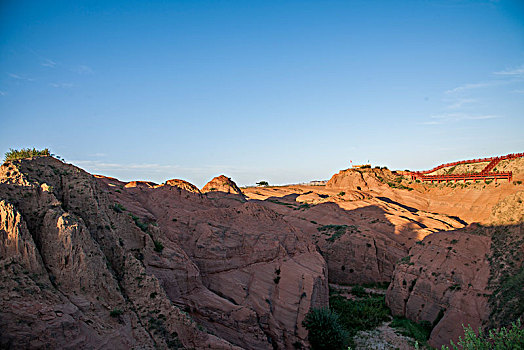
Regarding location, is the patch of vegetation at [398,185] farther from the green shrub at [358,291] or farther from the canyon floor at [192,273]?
the green shrub at [358,291]

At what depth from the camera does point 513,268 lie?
19016mm

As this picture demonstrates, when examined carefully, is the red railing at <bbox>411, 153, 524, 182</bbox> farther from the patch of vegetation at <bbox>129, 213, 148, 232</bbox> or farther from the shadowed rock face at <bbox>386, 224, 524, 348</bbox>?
the patch of vegetation at <bbox>129, 213, 148, 232</bbox>

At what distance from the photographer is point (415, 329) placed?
67.9ft

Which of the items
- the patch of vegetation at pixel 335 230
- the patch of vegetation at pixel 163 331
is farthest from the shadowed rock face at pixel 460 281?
the patch of vegetation at pixel 163 331

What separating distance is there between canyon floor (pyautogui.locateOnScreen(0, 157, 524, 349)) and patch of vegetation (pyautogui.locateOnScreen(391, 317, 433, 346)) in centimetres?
26

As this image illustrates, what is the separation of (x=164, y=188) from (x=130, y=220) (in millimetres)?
9437

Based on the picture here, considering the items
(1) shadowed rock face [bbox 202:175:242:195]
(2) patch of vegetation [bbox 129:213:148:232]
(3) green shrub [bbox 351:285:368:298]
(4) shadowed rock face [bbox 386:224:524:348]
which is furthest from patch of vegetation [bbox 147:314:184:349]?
(1) shadowed rock face [bbox 202:175:242:195]

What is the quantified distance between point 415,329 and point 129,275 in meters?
16.6

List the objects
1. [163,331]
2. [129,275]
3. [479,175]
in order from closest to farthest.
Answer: [163,331]
[129,275]
[479,175]

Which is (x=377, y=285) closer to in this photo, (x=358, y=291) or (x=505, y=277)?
(x=358, y=291)

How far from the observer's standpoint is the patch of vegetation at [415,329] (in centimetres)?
1981

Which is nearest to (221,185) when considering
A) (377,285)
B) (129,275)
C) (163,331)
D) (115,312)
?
(377,285)

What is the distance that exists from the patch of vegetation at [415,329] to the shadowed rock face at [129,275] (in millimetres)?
4960

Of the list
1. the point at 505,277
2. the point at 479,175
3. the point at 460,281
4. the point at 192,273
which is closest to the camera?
the point at 192,273
